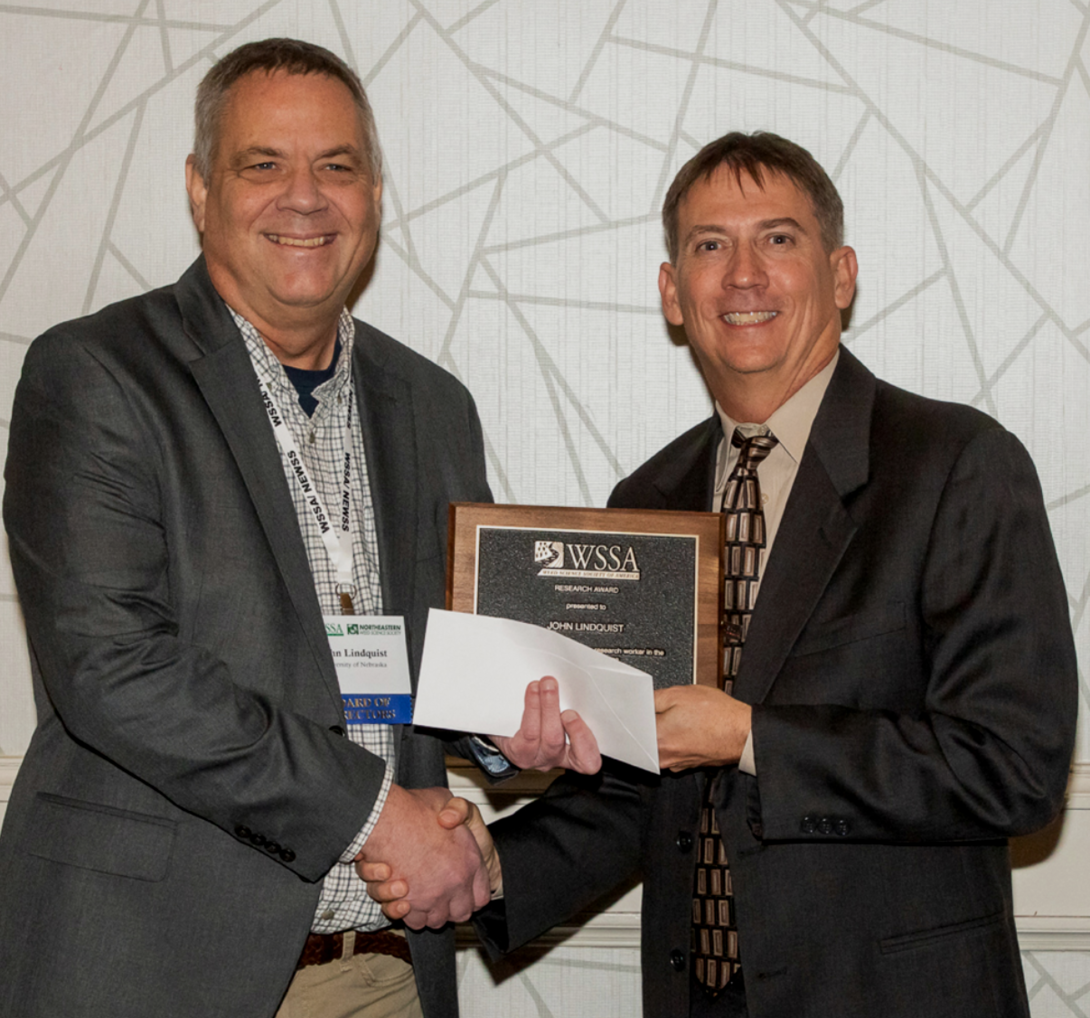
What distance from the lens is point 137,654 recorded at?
2.05 meters

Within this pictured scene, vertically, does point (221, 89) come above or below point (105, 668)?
above

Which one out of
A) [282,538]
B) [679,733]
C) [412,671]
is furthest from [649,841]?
[282,538]

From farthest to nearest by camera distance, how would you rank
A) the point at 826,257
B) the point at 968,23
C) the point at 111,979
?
the point at 968,23, the point at 826,257, the point at 111,979

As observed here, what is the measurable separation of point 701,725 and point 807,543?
0.41 metres

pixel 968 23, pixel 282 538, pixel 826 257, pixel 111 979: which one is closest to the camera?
pixel 111 979

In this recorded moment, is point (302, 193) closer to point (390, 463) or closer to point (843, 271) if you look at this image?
point (390, 463)

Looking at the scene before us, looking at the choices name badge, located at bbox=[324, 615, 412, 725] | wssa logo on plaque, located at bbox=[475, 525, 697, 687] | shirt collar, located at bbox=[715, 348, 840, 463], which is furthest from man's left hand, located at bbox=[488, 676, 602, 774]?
shirt collar, located at bbox=[715, 348, 840, 463]

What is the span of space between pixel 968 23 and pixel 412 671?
226 cm

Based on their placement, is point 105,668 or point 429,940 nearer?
point 105,668

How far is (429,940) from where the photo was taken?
92.7 inches

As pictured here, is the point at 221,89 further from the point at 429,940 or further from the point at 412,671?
the point at 429,940

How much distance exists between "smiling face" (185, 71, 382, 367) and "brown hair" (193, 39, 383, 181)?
0.06 feet

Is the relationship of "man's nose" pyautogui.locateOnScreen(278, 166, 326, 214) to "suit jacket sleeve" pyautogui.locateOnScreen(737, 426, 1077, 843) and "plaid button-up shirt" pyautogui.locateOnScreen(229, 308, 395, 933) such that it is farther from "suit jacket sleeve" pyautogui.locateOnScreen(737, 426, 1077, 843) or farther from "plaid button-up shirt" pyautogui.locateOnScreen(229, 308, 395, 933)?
"suit jacket sleeve" pyautogui.locateOnScreen(737, 426, 1077, 843)

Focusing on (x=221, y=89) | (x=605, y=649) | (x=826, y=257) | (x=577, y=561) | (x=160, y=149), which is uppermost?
(x=160, y=149)
